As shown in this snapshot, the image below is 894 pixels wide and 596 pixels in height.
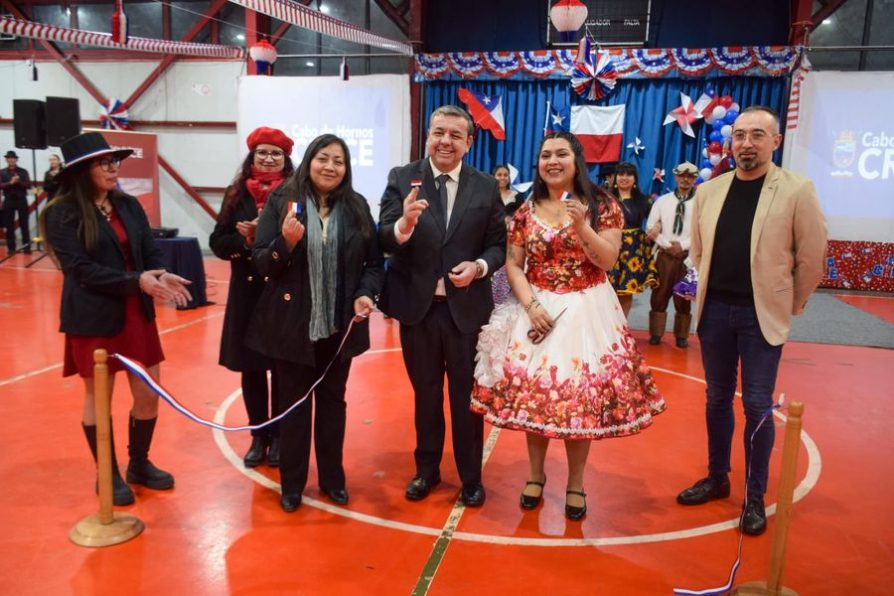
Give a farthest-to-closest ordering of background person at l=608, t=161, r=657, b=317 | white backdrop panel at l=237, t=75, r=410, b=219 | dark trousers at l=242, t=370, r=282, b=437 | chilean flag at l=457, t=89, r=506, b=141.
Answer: white backdrop panel at l=237, t=75, r=410, b=219
chilean flag at l=457, t=89, r=506, b=141
background person at l=608, t=161, r=657, b=317
dark trousers at l=242, t=370, r=282, b=437

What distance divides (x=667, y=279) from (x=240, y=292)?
14.1 ft

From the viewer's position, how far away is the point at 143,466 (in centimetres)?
329

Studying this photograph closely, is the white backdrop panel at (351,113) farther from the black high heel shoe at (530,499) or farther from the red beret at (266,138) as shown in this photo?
the black high heel shoe at (530,499)

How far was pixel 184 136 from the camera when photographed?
13.8m

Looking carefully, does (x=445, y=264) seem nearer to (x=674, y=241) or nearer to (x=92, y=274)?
(x=92, y=274)

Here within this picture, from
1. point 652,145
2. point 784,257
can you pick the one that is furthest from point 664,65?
point 784,257

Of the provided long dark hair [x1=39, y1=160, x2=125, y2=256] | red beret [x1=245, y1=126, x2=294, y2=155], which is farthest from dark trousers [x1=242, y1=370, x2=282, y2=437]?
red beret [x1=245, y1=126, x2=294, y2=155]

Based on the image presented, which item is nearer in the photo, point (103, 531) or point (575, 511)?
point (103, 531)

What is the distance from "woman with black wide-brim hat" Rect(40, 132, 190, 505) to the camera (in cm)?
281

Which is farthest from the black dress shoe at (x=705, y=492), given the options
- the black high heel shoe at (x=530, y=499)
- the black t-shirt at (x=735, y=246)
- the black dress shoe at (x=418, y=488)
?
the black dress shoe at (x=418, y=488)

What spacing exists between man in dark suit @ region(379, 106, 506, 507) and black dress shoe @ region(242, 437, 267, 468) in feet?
3.35

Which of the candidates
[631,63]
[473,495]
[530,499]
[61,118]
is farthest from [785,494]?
[61,118]

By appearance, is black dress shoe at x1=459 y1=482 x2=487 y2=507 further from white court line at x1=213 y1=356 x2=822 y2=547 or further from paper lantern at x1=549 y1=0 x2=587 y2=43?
paper lantern at x1=549 y1=0 x2=587 y2=43

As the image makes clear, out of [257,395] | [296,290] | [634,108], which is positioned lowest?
[257,395]
